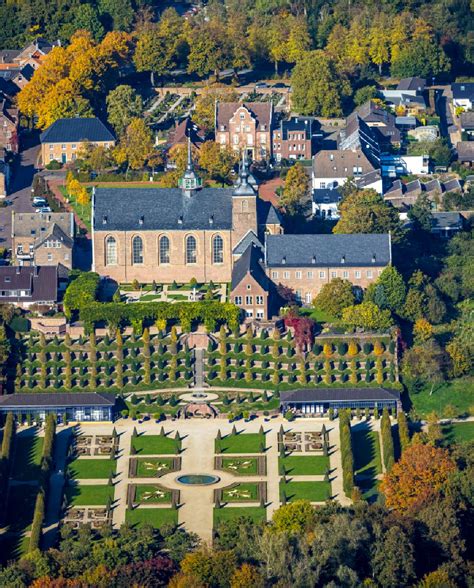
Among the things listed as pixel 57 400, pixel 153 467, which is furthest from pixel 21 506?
pixel 57 400

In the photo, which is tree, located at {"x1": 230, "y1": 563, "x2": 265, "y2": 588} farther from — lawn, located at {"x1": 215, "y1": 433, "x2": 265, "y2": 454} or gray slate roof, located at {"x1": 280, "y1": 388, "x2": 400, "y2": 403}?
gray slate roof, located at {"x1": 280, "y1": 388, "x2": 400, "y2": 403}

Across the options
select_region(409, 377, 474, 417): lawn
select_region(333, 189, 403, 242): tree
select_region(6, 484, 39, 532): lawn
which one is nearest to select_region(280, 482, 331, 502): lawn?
select_region(409, 377, 474, 417): lawn

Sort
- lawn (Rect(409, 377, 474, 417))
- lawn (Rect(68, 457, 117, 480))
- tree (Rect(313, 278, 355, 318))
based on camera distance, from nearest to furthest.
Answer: lawn (Rect(68, 457, 117, 480)) → lawn (Rect(409, 377, 474, 417)) → tree (Rect(313, 278, 355, 318))

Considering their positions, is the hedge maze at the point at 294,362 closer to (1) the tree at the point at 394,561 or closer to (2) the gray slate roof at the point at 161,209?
(2) the gray slate roof at the point at 161,209

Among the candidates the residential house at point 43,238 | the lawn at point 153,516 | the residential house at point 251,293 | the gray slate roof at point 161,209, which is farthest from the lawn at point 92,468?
the gray slate roof at point 161,209

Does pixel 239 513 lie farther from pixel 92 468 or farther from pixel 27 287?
pixel 27 287
